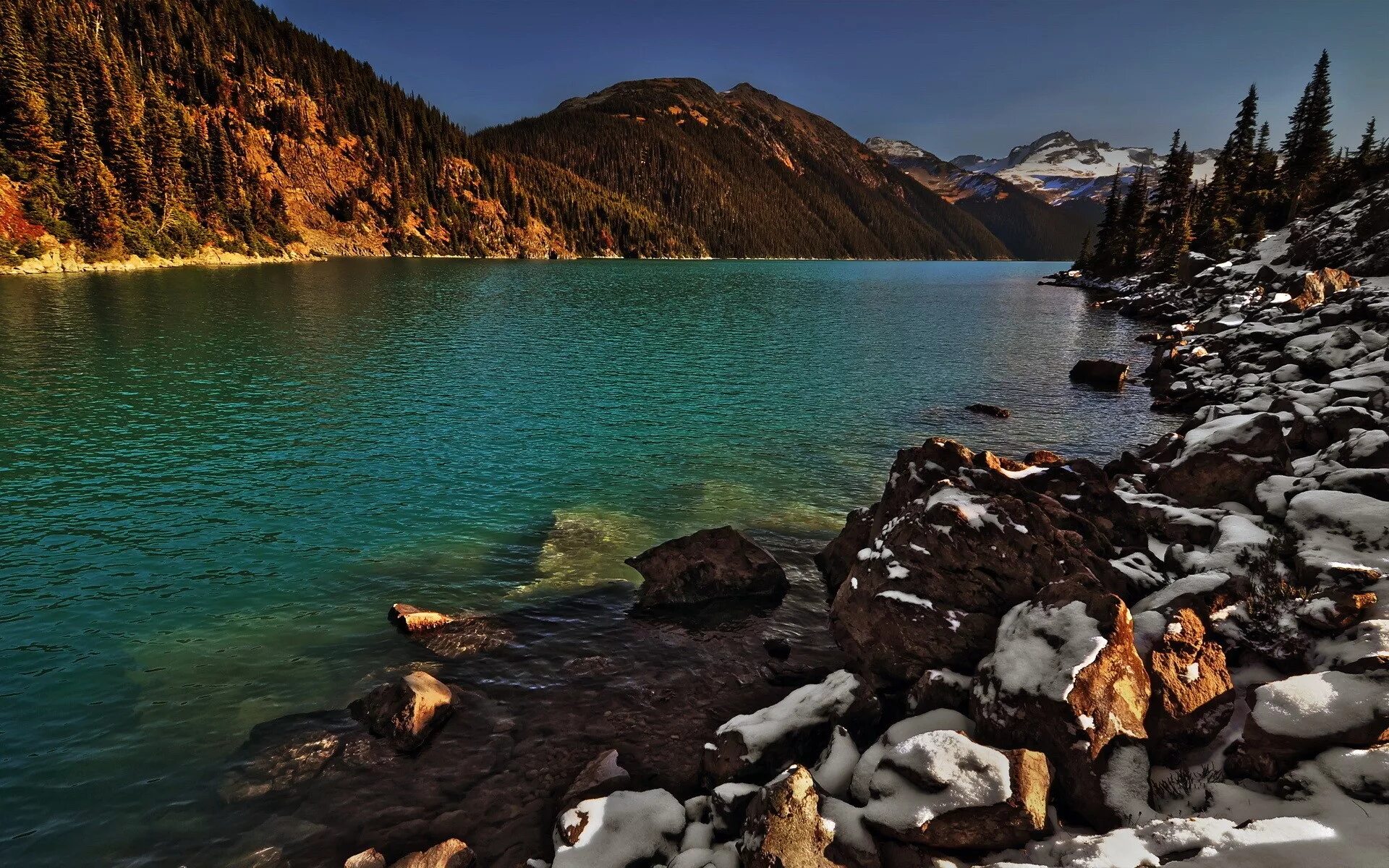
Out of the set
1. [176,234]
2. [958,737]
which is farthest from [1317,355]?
[176,234]

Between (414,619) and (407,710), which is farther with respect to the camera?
(414,619)

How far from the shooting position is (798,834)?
784 centimetres

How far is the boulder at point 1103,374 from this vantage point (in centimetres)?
4266

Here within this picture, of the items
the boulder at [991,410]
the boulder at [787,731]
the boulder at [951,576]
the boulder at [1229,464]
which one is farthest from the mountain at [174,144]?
the boulder at [1229,464]

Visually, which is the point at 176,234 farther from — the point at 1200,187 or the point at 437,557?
the point at 1200,187

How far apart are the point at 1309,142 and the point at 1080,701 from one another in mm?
122943

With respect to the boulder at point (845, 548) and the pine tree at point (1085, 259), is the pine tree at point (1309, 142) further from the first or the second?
the boulder at point (845, 548)

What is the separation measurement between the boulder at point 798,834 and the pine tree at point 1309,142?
354 ft

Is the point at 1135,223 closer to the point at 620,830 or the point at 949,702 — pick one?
the point at 949,702

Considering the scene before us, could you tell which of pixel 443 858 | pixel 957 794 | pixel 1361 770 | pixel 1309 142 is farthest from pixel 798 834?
pixel 1309 142

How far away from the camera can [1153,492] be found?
650 inches

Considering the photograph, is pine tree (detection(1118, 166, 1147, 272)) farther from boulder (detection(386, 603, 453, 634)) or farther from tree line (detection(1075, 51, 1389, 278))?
boulder (detection(386, 603, 453, 634))

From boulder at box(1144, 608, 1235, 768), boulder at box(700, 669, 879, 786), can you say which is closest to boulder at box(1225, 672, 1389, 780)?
boulder at box(1144, 608, 1235, 768)

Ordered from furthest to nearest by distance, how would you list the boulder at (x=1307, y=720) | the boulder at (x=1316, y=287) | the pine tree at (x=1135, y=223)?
the pine tree at (x=1135, y=223) < the boulder at (x=1316, y=287) < the boulder at (x=1307, y=720)
